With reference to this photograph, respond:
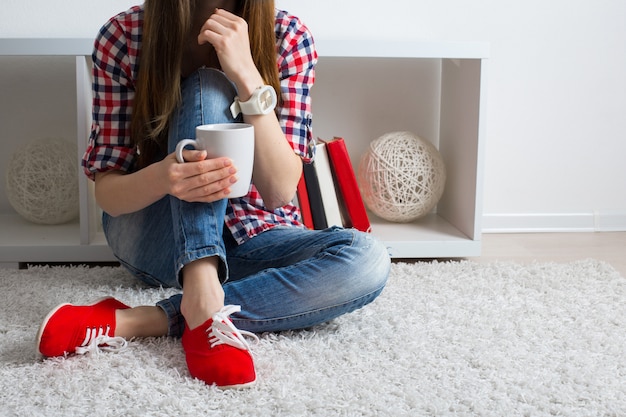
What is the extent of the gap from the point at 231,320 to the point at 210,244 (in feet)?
0.46

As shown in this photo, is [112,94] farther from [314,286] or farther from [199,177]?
[314,286]

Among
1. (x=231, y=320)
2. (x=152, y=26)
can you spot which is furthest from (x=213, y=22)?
(x=231, y=320)

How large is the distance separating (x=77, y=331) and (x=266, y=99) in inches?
18.2

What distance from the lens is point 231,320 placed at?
1.20 meters

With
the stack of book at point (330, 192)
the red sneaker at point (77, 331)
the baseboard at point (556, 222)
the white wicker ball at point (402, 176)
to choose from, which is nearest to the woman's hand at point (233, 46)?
the red sneaker at point (77, 331)

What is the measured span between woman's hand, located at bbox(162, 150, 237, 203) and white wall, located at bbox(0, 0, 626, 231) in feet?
3.31

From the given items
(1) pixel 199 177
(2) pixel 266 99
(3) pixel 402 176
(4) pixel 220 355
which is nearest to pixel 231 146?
(1) pixel 199 177

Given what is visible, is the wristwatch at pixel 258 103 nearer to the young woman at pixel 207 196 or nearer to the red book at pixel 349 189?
the young woman at pixel 207 196

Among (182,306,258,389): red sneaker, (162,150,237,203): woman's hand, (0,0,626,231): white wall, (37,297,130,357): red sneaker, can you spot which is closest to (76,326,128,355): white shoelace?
(37,297,130,357): red sneaker

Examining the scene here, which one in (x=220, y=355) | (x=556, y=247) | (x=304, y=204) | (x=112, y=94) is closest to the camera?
(x=220, y=355)

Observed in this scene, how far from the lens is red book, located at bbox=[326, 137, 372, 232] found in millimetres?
1855

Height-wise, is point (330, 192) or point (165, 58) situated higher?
point (165, 58)

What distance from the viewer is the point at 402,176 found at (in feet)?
6.18

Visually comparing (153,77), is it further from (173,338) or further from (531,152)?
(531,152)
